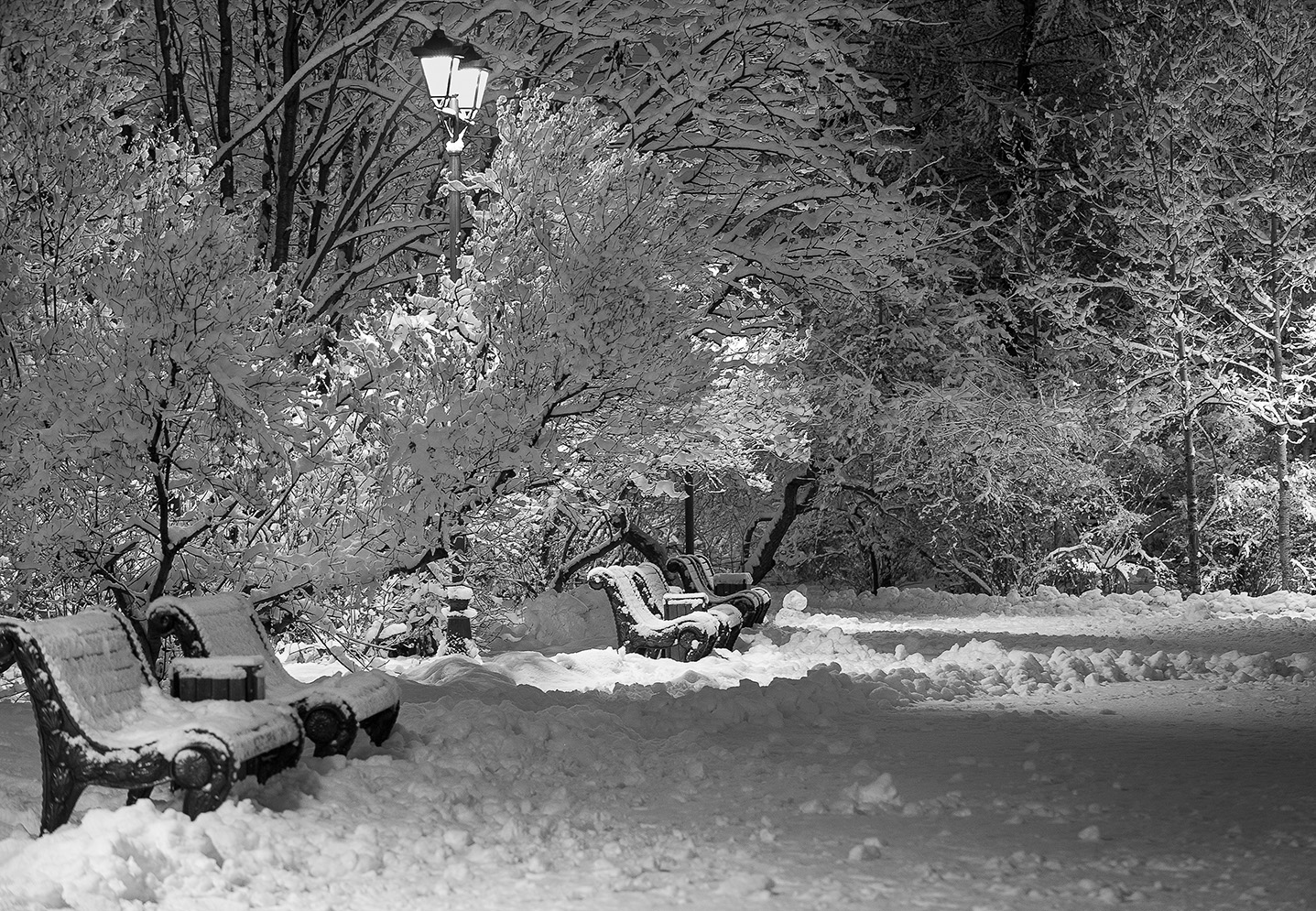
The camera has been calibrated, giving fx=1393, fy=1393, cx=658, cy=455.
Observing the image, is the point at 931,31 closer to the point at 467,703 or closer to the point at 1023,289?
the point at 1023,289

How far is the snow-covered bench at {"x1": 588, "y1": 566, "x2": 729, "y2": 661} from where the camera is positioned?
11391mm

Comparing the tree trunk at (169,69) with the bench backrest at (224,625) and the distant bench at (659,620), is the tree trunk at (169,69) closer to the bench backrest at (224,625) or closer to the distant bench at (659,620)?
the distant bench at (659,620)

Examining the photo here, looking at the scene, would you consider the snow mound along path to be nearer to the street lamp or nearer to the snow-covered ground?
the snow-covered ground

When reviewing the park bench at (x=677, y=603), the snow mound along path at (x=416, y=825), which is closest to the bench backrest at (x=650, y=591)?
the park bench at (x=677, y=603)

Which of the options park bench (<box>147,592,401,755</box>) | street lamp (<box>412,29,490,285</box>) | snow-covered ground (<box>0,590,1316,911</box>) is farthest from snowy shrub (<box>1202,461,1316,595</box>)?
park bench (<box>147,592,401,755</box>)

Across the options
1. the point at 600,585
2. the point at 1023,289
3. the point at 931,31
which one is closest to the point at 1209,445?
the point at 1023,289

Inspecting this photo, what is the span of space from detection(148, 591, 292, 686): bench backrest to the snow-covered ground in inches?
26.1

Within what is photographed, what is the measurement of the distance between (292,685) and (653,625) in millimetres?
5081

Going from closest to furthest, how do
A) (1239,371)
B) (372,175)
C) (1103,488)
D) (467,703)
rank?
(467,703) → (372,175) → (1103,488) → (1239,371)

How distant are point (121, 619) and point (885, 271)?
10465mm

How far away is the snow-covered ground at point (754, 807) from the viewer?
14.7ft

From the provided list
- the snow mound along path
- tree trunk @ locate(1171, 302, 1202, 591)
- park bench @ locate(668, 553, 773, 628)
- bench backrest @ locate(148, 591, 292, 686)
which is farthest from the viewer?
tree trunk @ locate(1171, 302, 1202, 591)

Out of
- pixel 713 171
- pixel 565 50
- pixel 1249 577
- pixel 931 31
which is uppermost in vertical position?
pixel 931 31

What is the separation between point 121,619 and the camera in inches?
223
